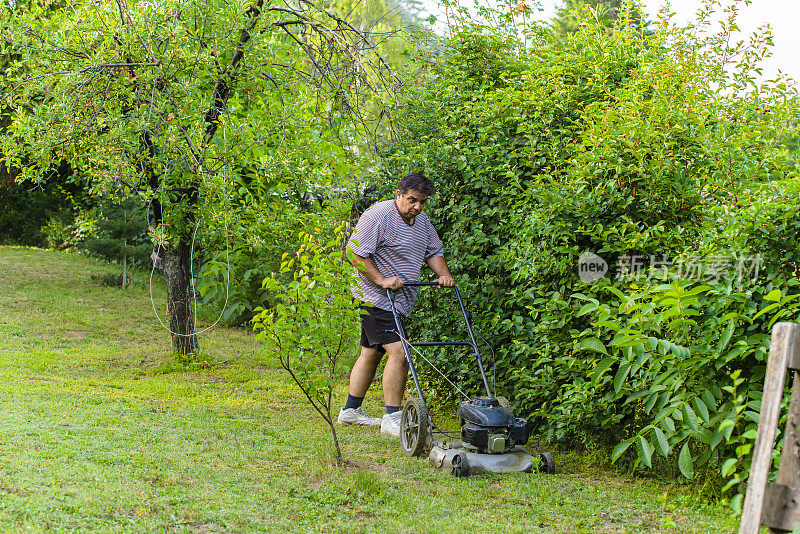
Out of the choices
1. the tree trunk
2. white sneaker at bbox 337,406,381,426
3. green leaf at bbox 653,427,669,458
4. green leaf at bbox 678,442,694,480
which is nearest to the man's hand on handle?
white sneaker at bbox 337,406,381,426

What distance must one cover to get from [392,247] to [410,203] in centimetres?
38

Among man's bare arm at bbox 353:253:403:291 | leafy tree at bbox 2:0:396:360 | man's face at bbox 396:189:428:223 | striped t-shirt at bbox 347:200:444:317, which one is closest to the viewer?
man's bare arm at bbox 353:253:403:291

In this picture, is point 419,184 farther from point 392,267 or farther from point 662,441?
point 662,441

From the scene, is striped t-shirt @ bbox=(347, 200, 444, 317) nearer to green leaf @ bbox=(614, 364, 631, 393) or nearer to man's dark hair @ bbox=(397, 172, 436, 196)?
man's dark hair @ bbox=(397, 172, 436, 196)

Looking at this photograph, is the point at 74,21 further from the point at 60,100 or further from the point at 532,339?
the point at 532,339

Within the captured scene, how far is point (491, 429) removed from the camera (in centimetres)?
437

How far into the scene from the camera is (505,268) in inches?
204

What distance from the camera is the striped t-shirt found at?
5.31 meters

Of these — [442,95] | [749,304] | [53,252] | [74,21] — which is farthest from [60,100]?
[53,252]

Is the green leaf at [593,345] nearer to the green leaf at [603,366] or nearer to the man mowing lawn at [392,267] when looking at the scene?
the green leaf at [603,366]

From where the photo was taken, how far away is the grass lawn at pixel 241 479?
11.2ft

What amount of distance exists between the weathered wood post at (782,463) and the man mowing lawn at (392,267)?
9.84 feet

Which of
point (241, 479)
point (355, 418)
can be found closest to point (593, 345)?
point (241, 479)

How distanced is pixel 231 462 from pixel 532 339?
6.85 ft
